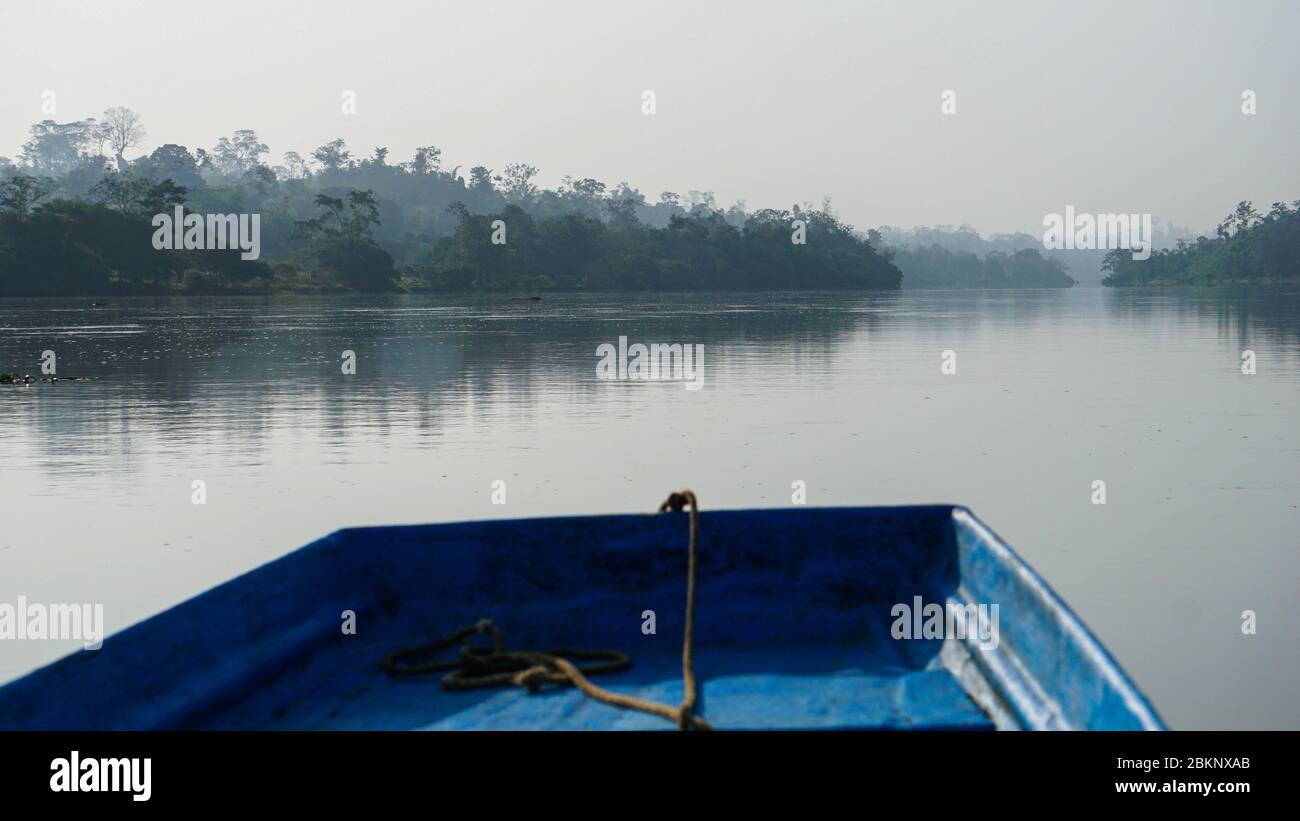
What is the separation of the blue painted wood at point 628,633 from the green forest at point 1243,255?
399 ft

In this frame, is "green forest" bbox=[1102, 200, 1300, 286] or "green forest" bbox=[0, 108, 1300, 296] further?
"green forest" bbox=[1102, 200, 1300, 286]

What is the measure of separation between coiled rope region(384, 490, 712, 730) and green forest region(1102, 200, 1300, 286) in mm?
122358

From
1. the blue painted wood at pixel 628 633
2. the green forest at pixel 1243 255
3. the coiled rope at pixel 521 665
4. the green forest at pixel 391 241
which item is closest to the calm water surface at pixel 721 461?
the blue painted wood at pixel 628 633

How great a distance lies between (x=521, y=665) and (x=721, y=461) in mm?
6635

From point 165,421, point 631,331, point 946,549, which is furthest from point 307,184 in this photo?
point 946,549

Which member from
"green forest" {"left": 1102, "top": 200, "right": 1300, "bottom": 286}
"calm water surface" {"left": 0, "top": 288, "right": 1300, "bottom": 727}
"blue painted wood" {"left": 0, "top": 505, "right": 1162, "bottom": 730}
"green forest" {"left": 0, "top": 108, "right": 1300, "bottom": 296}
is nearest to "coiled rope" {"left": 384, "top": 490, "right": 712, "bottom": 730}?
"blue painted wood" {"left": 0, "top": 505, "right": 1162, "bottom": 730}

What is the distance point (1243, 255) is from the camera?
121562mm

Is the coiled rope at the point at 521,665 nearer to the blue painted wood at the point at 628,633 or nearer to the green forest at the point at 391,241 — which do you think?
the blue painted wood at the point at 628,633

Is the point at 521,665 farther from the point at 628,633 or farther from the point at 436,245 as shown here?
the point at 436,245

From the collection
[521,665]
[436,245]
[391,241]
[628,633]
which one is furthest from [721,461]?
[391,241]

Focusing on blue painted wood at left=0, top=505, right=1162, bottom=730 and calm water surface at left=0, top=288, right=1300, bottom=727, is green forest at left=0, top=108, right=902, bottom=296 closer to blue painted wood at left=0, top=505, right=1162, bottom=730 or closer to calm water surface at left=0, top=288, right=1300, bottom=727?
calm water surface at left=0, top=288, right=1300, bottom=727

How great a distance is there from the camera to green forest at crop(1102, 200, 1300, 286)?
390 ft

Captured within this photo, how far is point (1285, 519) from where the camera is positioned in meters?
8.86
